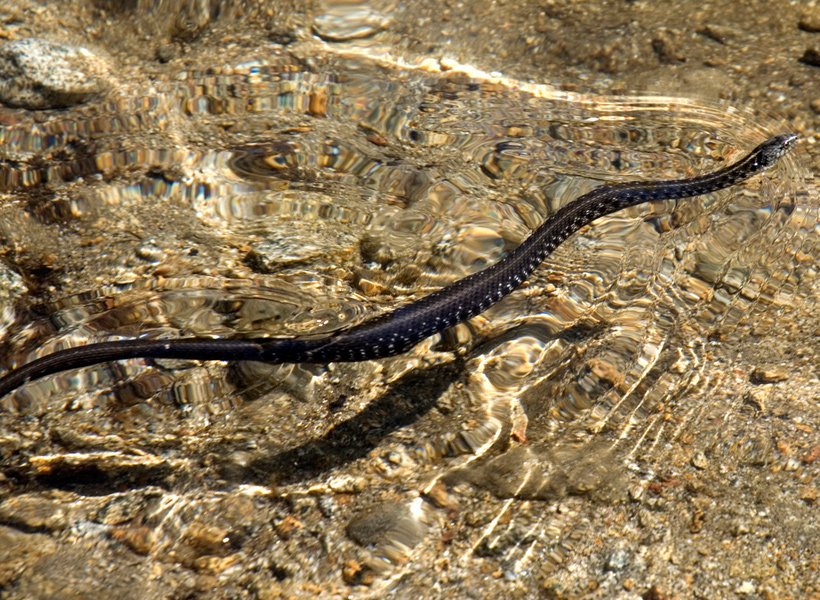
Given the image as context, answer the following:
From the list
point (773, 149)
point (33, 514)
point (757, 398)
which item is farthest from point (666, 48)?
point (33, 514)

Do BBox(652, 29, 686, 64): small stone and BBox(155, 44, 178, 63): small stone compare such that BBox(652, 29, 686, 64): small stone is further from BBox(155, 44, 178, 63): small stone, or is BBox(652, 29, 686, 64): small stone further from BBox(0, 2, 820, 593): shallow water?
BBox(155, 44, 178, 63): small stone

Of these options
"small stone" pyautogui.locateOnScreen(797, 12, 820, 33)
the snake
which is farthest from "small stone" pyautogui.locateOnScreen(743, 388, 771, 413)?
"small stone" pyautogui.locateOnScreen(797, 12, 820, 33)

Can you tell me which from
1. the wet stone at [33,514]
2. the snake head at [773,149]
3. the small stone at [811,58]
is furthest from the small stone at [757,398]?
the wet stone at [33,514]

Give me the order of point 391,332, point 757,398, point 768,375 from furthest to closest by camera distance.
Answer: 1. point 768,375
2. point 757,398
3. point 391,332

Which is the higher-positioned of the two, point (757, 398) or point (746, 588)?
point (757, 398)

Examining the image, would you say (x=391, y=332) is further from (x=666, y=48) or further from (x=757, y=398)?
(x=666, y=48)

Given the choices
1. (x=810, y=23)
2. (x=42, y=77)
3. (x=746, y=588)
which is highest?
(x=810, y=23)

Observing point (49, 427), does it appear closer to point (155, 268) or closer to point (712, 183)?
point (155, 268)

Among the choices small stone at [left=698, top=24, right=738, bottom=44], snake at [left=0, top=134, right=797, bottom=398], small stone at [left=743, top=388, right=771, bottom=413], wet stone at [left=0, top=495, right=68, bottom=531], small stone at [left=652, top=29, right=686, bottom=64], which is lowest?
wet stone at [left=0, top=495, right=68, bottom=531]
